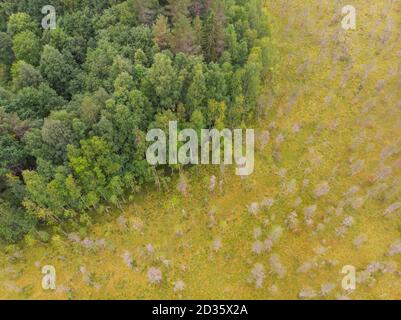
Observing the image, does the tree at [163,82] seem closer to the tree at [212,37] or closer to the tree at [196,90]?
the tree at [196,90]

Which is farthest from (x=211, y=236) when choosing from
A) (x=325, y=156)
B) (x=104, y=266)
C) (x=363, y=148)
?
(x=363, y=148)

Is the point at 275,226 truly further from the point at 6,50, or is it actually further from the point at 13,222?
the point at 6,50

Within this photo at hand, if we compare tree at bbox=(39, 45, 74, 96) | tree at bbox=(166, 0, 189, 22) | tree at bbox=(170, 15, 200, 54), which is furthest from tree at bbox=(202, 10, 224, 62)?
tree at bbox=(39, 45, 74, 96)

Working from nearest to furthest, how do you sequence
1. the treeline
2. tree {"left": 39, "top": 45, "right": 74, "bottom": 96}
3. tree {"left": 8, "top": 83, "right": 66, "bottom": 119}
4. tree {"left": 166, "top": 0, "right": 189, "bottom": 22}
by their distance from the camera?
the treeline → tree {"left": 8, "top": 83, "right": 66, "bottom": 119} → tree {"left": 39, "top": 45, "right": 74, "bottom": 96} → tree {"left": 166, "top": 0, "right": 189, "bottom": 22}

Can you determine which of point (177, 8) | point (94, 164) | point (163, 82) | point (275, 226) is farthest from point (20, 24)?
point (275, 226)

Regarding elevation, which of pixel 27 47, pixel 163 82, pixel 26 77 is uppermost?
pixel 27 47

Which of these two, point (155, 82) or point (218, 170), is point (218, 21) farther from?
point (218, 170)

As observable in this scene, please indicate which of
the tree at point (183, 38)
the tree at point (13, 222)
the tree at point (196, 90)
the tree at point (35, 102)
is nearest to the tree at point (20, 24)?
the tree at point (35, 102)

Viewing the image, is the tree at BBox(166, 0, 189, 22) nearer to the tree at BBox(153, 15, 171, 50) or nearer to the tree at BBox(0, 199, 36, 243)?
the tree at BBox(153, 15, 171, 50)
